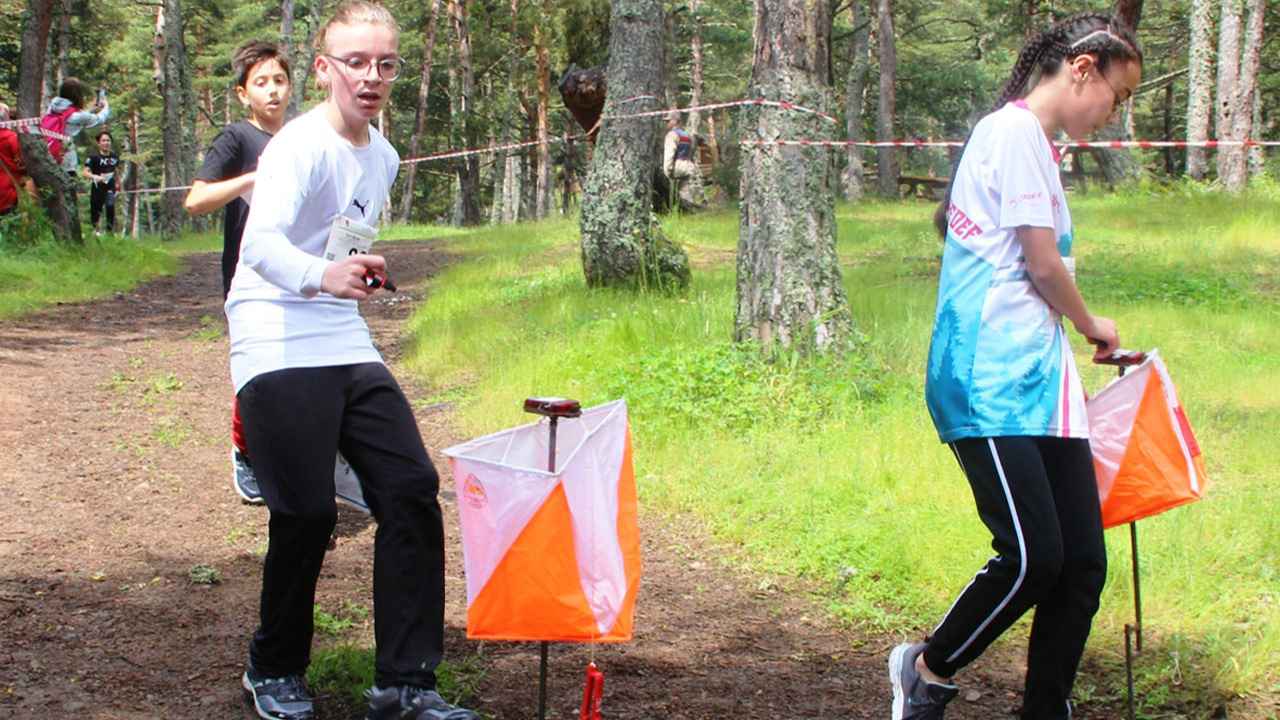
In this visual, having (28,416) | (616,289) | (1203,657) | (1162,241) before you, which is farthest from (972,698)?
(1162,241)

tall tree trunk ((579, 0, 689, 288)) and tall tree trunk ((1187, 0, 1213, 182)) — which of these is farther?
tall tree trunk ((1187, 0, 1213, 182))

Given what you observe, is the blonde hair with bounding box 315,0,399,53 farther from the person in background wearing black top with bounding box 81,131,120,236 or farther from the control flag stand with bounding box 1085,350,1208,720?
the person in background wearing black top with bounding box 81,131,120,236

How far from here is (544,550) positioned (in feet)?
9.68

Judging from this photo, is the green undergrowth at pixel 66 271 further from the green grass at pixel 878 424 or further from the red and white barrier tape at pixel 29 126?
the green grass at pixel 878 424

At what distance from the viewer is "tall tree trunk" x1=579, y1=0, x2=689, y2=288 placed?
1034 centimetres

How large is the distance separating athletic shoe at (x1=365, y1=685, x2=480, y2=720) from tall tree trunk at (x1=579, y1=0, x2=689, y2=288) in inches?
289

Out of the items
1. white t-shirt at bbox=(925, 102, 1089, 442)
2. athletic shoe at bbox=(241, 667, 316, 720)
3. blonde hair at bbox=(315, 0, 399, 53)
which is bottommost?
athletic shoe at bbox=(241, 667, 316, 720)

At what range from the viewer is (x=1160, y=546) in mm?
4430

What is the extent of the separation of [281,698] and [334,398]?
0.88 m

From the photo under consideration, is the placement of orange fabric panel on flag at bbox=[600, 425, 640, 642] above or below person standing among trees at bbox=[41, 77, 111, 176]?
below

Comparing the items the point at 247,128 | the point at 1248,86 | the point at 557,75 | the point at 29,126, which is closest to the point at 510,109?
the point at 557,75

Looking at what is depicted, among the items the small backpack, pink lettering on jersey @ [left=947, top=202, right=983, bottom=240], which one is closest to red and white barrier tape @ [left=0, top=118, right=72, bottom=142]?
the small backpack

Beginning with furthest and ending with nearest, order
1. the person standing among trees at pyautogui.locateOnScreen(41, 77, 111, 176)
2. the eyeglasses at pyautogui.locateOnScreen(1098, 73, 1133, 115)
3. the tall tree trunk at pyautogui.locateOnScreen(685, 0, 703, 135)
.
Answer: the tall tree trunk at pyautogui.locateOnScreen(685, 0, 703, 135) < the person standing among trees at pyautogui.locateOnScreen(41, 77, 111, 176) < the eyeglasses at pyautogui.locateOnScreen(1098, 73, 1133, 115)

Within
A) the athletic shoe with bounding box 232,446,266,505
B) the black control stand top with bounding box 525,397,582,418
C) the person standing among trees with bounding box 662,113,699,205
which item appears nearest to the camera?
the black control stand top with bounding box 525,397,582,418
